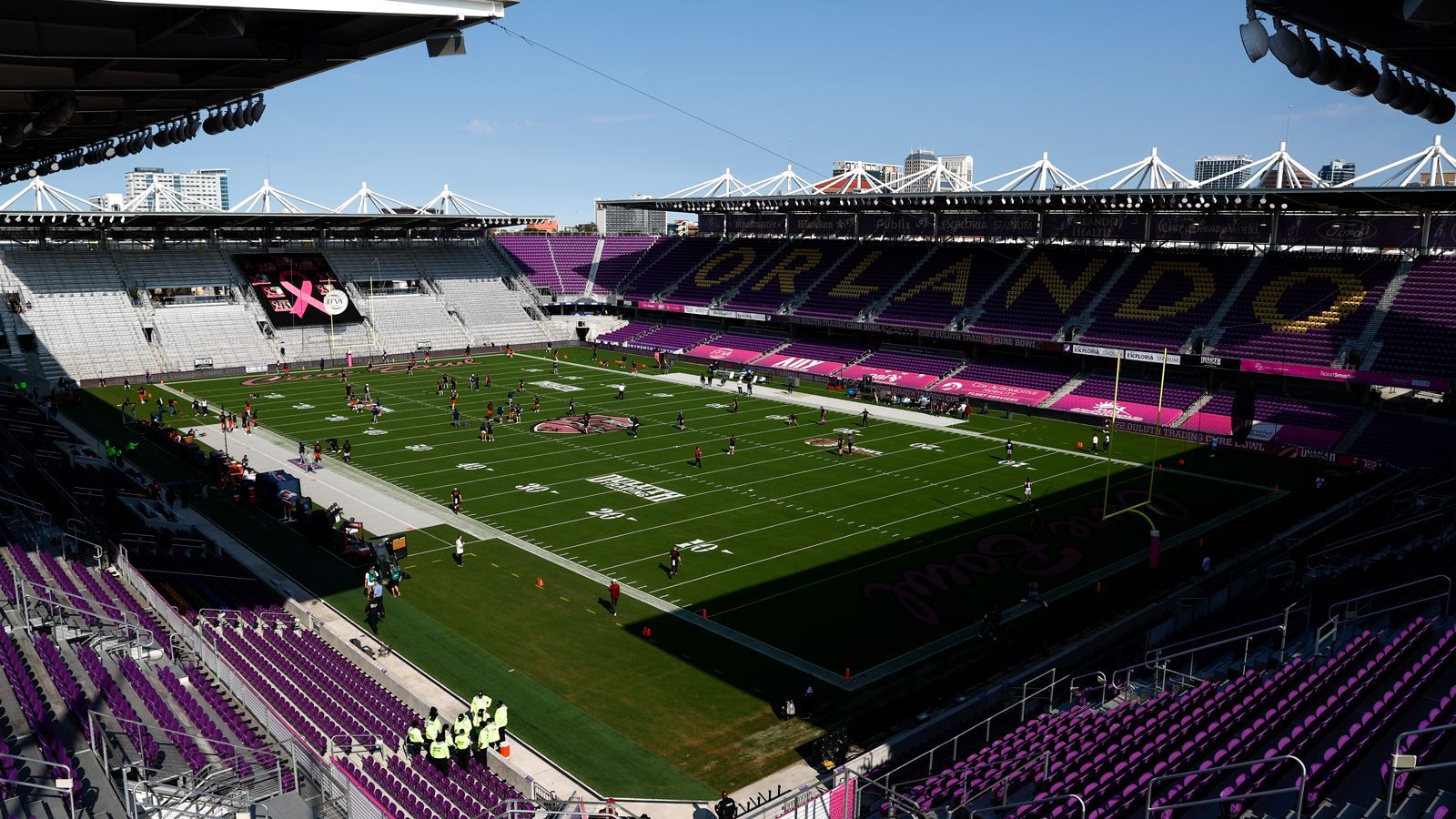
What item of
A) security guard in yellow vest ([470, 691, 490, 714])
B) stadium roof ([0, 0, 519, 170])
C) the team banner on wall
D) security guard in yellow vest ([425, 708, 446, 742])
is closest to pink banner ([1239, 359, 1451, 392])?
security guard in yellow vest ([470, 691, 490, 714])

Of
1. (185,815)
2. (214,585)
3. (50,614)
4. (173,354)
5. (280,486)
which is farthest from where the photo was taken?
(173,354)

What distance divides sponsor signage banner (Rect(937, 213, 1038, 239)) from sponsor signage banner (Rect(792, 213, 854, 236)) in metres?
7.02

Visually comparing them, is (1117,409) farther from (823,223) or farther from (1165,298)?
(823,223)

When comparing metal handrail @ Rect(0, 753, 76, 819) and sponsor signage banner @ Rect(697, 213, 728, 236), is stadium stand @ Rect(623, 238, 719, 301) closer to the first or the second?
sponsor signage banner @ Rect(697, 213, 728, 236)

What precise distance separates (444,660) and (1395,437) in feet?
117

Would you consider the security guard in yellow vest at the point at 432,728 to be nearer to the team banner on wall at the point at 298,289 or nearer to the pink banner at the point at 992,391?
the pink banner at the point at 992,391

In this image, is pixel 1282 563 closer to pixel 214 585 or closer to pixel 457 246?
pixel 214 585

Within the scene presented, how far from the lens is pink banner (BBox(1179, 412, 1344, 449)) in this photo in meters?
39.6

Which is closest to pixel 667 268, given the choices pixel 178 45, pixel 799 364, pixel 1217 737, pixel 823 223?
pixel 823 223

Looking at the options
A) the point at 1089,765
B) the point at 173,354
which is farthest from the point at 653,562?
the point at 173,354

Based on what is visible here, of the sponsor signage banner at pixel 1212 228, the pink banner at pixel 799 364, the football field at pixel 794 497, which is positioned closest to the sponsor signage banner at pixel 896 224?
the pink banner at pixel 799 364

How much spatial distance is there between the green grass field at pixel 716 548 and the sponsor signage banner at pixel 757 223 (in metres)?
25.6

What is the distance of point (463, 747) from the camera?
625 inches

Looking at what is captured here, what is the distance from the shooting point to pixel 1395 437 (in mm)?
37938
